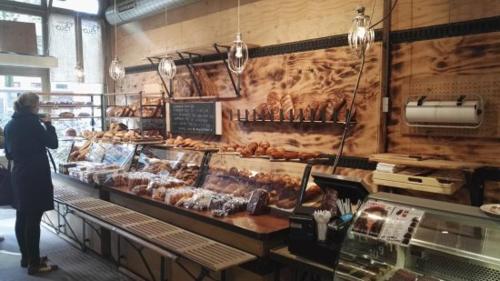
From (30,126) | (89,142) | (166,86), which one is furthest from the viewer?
(166,86)

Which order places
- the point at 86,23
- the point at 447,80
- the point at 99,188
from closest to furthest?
1. the point at 447,80
2. the point at 99,188
3. the point at 86,23

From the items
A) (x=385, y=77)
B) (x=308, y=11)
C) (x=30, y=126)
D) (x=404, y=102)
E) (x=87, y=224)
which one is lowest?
(x=87, y=224)

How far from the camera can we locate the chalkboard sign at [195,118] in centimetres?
516

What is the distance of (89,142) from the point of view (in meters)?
5.31

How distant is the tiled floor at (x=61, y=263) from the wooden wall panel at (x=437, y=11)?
3353mm

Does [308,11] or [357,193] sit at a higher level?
[308,11]

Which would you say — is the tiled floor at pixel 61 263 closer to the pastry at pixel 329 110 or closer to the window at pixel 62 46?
the pastry at pixel 329 110

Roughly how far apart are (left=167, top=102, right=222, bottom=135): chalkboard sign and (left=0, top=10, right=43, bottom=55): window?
2.80 metres

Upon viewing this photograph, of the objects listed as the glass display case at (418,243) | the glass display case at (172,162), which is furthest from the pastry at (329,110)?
the glass display case at (418,243)

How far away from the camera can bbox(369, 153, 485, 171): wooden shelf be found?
9.25ft

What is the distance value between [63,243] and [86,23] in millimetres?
4262

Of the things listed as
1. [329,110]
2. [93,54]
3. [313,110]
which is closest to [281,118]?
[313,110]

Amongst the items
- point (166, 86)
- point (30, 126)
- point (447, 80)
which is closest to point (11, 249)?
point (30, 126)

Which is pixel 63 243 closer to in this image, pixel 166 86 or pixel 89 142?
pixel 89 142
